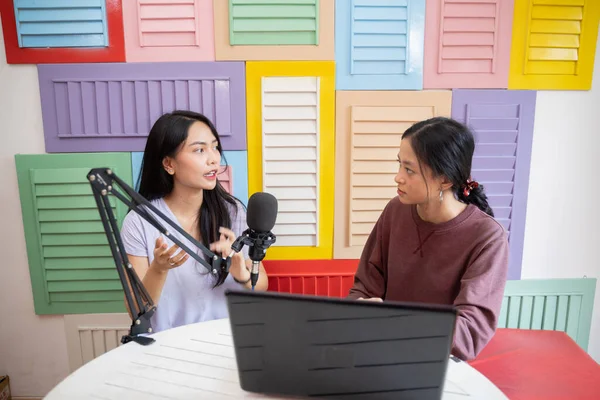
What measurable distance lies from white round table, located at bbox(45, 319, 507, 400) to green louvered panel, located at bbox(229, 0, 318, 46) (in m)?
1.16

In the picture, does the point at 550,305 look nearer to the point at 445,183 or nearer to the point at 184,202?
the point at 445,183

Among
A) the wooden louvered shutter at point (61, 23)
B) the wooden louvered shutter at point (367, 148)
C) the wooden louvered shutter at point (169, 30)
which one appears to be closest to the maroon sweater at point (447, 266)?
the wooden louvered shutter at point (367, 148)

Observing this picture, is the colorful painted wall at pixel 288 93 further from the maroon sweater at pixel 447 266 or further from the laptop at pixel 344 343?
the laptop at pixel 344 343

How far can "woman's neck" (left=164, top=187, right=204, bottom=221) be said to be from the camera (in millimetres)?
1592

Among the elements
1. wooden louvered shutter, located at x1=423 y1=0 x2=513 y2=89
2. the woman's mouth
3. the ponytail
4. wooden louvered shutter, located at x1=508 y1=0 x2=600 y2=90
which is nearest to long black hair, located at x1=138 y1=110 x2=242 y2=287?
the woman's mouth

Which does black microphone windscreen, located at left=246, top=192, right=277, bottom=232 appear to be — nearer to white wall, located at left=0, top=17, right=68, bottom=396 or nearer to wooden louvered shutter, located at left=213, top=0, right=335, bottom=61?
wooden louvered shutter, located at left=213, top=0, right=335, bottom=61

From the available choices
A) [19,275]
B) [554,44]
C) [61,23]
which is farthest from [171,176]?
[554,44]

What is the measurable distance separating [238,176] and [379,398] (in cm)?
118

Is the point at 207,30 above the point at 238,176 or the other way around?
above

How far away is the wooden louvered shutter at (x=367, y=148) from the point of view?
177 centimetres

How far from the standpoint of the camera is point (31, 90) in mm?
1735

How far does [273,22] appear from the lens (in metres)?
1.69

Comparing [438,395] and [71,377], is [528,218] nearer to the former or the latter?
[438,395]

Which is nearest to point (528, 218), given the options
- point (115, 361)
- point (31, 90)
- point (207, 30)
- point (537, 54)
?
point (537, 54)
